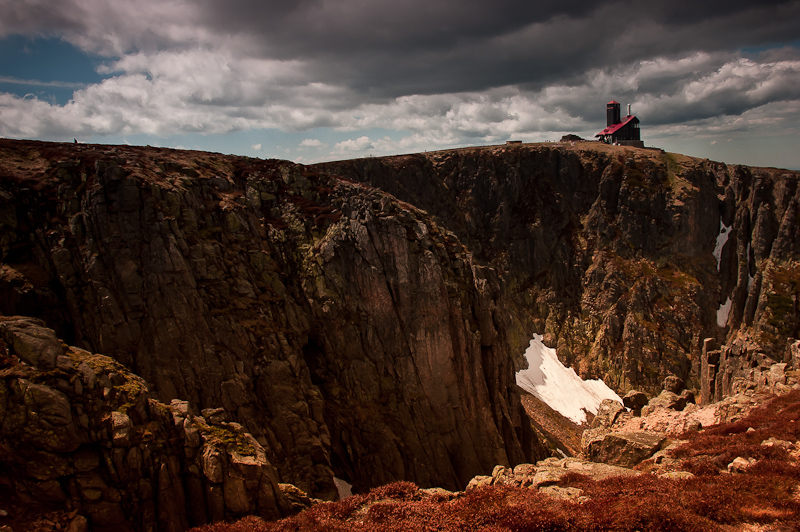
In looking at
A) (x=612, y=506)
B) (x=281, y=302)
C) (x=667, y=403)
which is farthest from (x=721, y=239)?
(x=612, y=506)

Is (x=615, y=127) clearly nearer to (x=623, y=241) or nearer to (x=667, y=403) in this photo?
(x=623, y=241)

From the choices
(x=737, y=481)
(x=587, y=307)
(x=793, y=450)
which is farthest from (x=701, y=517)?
(x=587, y=307)

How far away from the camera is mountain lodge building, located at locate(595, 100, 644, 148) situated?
123 meters

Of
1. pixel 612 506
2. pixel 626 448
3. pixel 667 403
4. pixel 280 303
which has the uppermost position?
pixel 280 303

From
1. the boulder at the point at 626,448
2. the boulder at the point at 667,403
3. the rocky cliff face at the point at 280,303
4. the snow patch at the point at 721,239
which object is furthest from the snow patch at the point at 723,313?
the boulder at the point at 626,448

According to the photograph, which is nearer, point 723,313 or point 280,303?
point 280,303

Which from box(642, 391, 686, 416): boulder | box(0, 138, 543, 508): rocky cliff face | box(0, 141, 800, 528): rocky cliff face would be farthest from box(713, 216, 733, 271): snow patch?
box(642, 391, 686, 416): boulder

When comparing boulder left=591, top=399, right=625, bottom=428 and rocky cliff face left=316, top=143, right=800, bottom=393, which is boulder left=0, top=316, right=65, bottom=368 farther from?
rocky cliff face left=316, top=143, right=800, bottom=393

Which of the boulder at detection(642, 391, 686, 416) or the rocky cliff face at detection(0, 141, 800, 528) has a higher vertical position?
the rocky cliff face at detection(0, 141, 800, 528)

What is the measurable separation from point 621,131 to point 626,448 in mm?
122535

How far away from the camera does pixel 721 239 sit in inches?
3868

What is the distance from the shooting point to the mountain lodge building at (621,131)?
4852 inches

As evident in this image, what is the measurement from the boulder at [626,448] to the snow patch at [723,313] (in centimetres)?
8514

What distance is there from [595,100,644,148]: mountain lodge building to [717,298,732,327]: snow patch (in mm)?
49409
